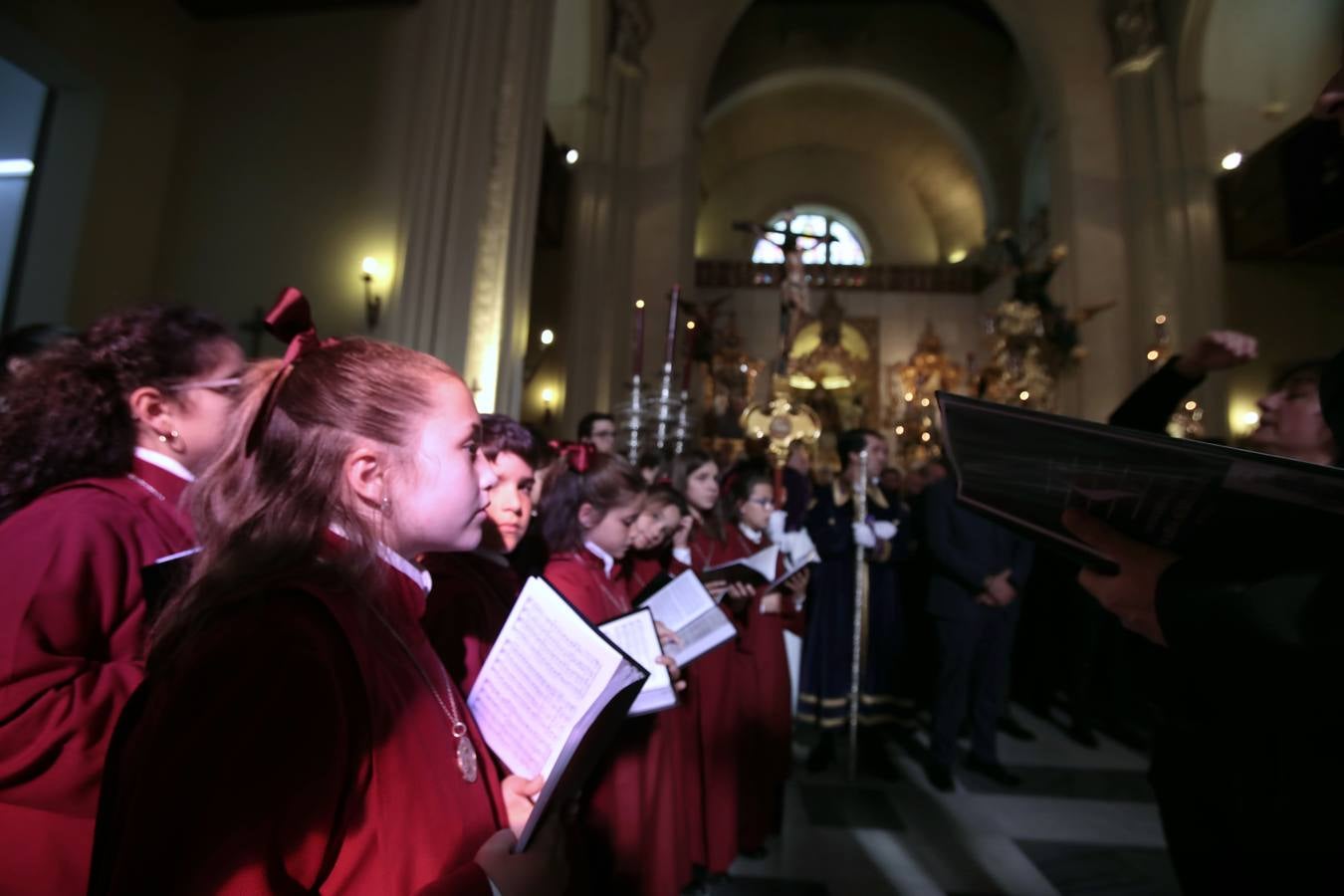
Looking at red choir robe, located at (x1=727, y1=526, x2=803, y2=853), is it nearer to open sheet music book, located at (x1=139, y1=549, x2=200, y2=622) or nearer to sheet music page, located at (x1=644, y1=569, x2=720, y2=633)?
sheet music page, located at (x1=644, y1=569, x2=720, y2=633)

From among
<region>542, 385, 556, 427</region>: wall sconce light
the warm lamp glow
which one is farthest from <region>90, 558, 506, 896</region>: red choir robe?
<region>542, 385, 556, 427</region>: wall sconce light

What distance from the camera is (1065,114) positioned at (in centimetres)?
1013

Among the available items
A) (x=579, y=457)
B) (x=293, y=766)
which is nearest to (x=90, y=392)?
(x=293, y=766)

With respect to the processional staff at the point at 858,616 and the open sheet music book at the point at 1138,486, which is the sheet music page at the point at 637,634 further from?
the processional staff at the point at 858,616

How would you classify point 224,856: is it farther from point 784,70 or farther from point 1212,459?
point 784,70

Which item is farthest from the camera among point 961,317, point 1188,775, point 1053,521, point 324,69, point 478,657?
point 961,317

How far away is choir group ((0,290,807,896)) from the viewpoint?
1.99 feet

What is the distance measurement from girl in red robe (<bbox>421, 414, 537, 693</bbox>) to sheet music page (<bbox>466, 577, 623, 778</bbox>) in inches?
9.4

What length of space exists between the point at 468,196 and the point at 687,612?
10.8ft

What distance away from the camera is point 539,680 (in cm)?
95

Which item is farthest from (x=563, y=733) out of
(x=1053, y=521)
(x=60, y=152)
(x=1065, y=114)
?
(x=1065, y=114)

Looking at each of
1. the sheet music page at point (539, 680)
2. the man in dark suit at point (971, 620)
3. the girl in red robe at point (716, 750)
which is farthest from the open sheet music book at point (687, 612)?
the man in dark suit at point (971, 620)

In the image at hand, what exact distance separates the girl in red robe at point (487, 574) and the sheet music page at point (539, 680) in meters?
0.24

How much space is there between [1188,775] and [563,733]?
4.86ft
